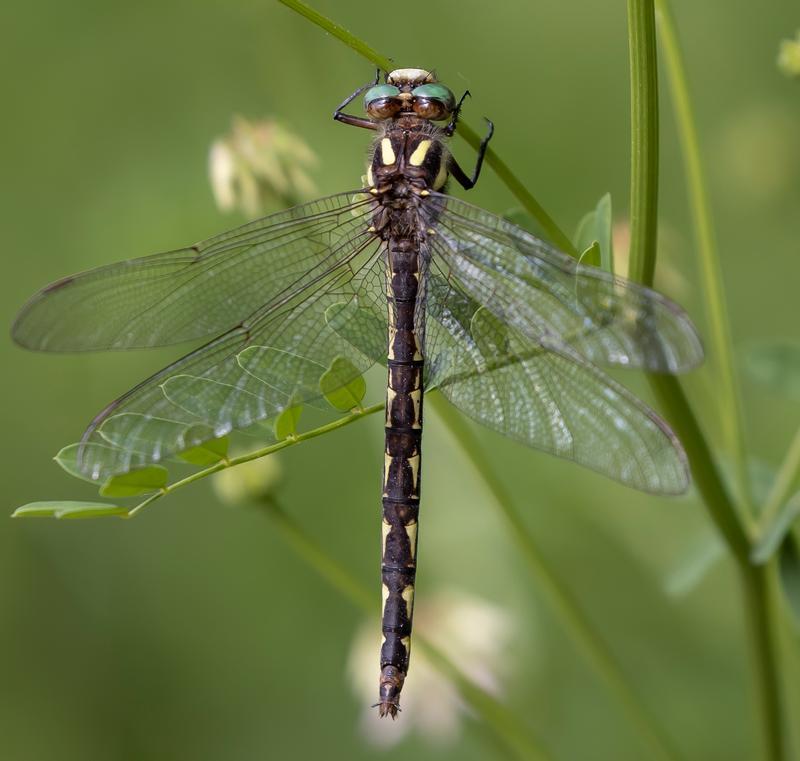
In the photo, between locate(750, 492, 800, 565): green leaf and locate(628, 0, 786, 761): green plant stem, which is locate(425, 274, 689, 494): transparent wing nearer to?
locate(628, 0, 786, 761): green plant stem

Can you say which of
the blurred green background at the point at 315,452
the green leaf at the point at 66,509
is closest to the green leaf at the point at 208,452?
the green leaf at the point at 66,509

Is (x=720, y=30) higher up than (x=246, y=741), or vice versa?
(x=720, y=30)

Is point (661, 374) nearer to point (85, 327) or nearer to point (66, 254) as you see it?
point (85, 327)

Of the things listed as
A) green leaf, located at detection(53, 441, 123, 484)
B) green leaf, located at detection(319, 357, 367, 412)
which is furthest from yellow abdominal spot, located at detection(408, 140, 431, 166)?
green leaf, located at detection(53, 441, 123, 484)

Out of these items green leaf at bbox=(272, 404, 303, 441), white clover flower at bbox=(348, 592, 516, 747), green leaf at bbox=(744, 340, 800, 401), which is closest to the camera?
Result: green leaf at bbox=(272, 404, 303, 441)

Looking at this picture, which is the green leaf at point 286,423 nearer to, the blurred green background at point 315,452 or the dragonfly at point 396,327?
the dragonfly at point 396,327

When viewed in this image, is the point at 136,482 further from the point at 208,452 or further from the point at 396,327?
the point at 396,327

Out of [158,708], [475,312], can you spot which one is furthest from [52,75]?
[475,312]

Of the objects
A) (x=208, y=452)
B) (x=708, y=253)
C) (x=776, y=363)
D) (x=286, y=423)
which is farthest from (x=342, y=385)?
(x=776, y=363)
